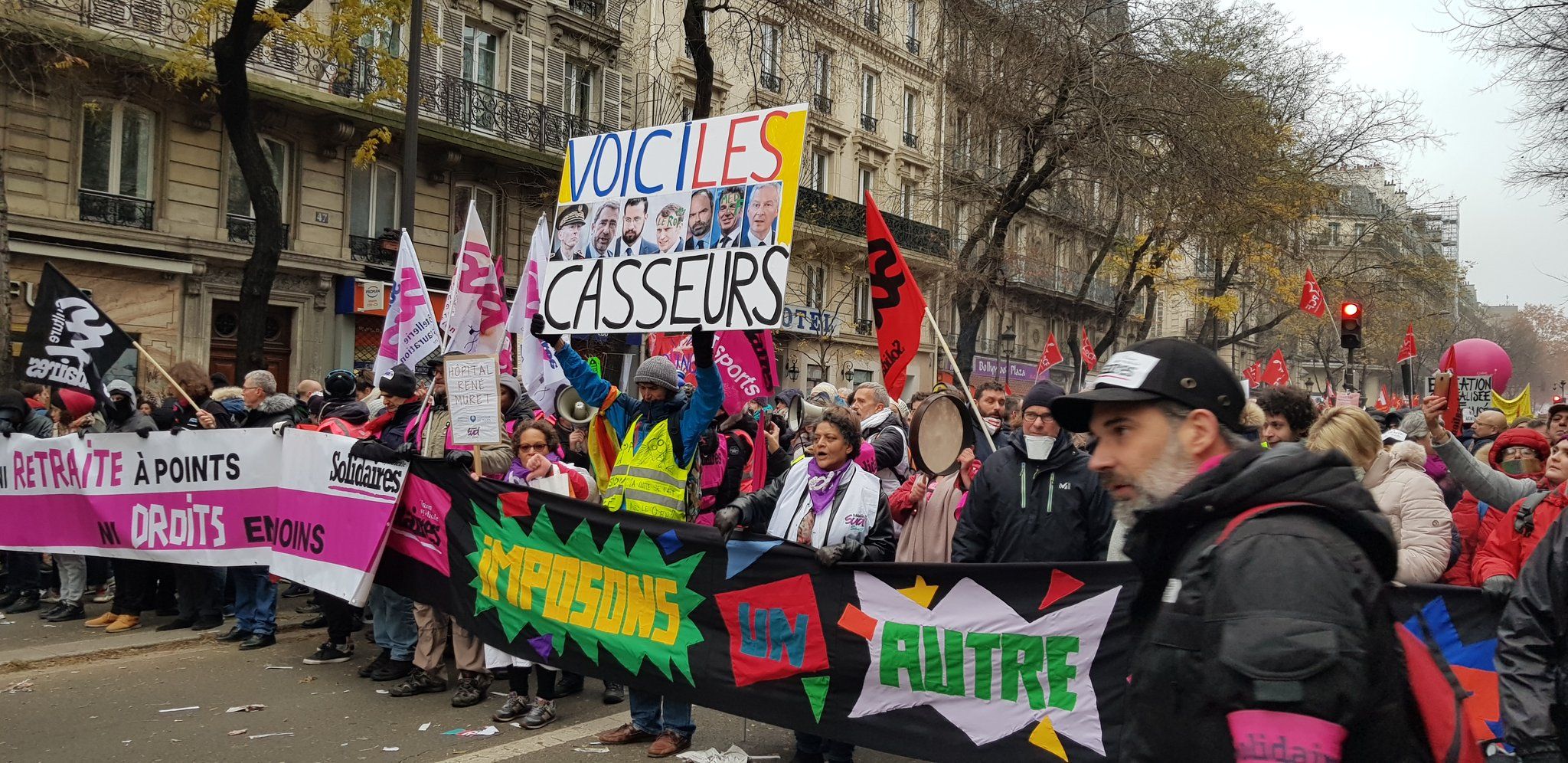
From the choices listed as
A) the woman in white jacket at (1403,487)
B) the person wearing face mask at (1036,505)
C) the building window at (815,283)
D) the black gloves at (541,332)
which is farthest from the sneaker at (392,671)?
the building window at (815,283)

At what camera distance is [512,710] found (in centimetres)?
624

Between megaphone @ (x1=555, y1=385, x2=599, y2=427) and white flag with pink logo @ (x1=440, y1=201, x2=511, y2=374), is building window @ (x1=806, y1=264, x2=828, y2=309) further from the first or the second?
white flag with pink logo @ (x1=440, y1=201, x2=511, y2=374)

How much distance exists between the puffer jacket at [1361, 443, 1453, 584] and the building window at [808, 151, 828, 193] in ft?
93.9

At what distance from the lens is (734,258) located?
232 inches

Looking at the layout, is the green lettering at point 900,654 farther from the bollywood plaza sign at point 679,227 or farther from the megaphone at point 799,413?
the megaphone at point 799,413

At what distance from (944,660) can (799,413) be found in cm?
552

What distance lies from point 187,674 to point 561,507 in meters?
3.07

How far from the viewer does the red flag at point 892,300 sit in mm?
7363

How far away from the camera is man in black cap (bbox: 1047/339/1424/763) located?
1.54 metres

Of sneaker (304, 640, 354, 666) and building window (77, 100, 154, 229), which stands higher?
building window (77, 100, 154, 229)

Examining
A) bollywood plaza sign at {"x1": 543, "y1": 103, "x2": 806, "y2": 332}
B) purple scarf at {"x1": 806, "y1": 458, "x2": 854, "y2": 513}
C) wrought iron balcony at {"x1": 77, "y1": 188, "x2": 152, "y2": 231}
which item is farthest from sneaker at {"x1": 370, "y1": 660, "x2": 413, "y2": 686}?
wrought iron balcony at {"x1": 77, "y1": 188, "x2": 152, "y2": 231}

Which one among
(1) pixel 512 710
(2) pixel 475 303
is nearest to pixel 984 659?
(1) pixel 512 710

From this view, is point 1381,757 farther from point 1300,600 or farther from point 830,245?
point 830,245

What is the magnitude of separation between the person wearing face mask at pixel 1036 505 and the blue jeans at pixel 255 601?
17.5 ft
